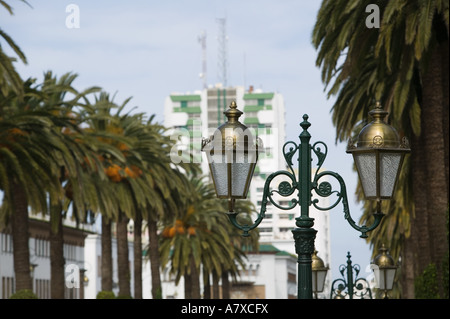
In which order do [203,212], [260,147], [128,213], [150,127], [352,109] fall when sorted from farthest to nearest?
[203,212] < [150,127] < [128,213] < [352,109] < [260,147]

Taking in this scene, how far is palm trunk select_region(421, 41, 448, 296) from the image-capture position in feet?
95.0

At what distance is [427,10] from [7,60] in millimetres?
11471

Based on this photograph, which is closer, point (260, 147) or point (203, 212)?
point (260, 147)

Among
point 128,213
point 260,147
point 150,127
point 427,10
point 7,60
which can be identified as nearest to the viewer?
point 260,147

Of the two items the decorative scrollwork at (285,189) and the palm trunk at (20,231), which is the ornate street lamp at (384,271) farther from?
the decorative scrollwork at (285,189)

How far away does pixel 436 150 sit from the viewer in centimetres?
2903

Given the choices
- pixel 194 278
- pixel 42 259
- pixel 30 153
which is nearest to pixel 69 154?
pixel 30 153

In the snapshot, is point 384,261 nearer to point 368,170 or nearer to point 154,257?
point 368,170

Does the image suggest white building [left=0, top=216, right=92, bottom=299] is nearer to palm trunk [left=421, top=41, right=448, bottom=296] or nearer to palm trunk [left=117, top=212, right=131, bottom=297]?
palm trunk [left=117, top=212, right=131, bottom=297]

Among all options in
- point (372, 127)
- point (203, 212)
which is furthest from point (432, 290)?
point (203, 212)

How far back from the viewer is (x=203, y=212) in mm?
69375

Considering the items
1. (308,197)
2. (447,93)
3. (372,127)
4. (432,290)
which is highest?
(447,93)
